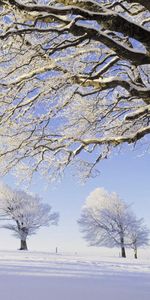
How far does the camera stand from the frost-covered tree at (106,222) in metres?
46.7

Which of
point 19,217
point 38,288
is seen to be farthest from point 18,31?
point 19,217

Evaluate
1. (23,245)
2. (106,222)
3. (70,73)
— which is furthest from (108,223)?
(70,73)

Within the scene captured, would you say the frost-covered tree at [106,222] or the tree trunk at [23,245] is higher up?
the frost-covered tree at [106,222]

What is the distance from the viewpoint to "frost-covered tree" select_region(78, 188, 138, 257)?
153ft

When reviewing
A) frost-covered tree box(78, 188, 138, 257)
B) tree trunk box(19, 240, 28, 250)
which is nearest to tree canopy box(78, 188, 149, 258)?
frost-covered tree box(78, 188, 138, 257)

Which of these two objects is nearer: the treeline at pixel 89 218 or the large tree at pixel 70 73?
the large tree at pixel 70 73

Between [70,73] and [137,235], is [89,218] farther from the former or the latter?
[70,73]

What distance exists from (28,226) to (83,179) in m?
36.0

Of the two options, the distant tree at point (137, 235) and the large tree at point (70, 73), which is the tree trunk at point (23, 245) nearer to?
the distant tree at point (137, 235)

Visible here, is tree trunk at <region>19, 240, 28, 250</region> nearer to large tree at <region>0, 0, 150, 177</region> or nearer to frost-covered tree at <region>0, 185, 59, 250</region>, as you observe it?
frost-covered tree at <region>0, 185, 59, 250</region>

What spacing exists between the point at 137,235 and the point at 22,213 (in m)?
14.6

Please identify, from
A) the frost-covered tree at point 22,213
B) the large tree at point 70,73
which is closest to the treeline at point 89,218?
the frost-covered tree at point 22,213

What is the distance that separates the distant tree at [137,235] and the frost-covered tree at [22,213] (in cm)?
933

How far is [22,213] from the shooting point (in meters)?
44.7
